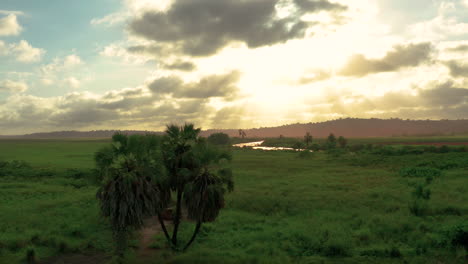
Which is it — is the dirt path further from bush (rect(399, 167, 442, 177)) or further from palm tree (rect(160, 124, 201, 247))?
bush (rect(399, 167, 442, 177))

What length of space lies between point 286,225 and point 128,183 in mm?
16961

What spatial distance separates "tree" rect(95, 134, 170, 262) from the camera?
1922cm

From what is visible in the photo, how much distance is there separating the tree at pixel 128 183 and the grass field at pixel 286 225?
2.17 m

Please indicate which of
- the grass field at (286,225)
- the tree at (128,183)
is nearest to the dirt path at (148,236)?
the grass field at (286,225)

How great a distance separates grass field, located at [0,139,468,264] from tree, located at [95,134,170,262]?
2.17 metres

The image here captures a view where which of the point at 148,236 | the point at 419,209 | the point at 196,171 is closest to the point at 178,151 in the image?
the point at 196,171

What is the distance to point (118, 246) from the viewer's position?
20922mm

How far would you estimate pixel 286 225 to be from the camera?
1185 inches

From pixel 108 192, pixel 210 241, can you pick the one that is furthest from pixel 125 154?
pixel 210 241

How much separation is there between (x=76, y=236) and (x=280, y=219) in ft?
64.1

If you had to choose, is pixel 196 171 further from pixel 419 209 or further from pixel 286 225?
pixel 419 209

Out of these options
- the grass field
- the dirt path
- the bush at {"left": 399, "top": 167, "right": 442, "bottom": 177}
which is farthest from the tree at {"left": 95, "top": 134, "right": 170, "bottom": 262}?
the bush at {"left": 399, "top": 167, "right": 442, "bottom": 177}

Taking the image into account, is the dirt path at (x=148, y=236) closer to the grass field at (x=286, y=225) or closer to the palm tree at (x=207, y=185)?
the grass field at (x=286, y=225)

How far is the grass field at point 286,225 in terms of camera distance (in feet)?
73.0
